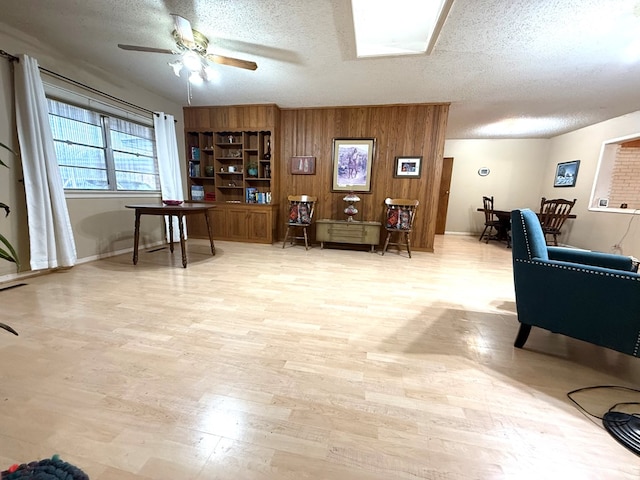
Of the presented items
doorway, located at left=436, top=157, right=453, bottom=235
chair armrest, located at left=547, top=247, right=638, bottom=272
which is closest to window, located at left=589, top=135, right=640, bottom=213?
doorway, located at left=436, top=157, right=453, bottom=235

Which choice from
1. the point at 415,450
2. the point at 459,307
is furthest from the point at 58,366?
the point at 459,307

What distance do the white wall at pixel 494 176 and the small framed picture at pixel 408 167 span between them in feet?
9.47

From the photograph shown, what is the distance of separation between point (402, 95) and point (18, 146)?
4.52m

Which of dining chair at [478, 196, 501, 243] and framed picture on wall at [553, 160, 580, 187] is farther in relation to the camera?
dining chair at [478, 196, 501, 243]

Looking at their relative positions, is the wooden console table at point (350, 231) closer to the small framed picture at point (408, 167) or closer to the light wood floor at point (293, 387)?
the small framed picture at point (408, 167)

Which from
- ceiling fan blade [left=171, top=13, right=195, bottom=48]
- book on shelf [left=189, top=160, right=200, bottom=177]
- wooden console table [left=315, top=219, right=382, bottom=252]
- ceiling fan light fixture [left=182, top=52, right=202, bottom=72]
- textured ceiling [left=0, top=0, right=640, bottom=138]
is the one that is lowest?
wooden console table [left=315, top=219, right=382, bottom=252]

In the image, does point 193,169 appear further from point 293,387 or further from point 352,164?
point 293,387

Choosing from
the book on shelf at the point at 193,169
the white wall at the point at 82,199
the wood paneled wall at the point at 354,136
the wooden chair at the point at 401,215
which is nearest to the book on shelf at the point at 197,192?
the book on shelf at the point at 193,169

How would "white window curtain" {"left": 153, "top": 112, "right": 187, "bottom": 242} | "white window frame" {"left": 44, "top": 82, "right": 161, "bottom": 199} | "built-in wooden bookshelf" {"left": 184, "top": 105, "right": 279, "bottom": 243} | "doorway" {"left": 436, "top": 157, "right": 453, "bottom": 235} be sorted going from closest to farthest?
"white window frame" {"left": 44, "top": 82, "right": 161, "bottom": 199} < "white window curtain" {"left": 153, "top": 112, "right": 187, "bottom": 242} < "built-in wooden bookshelf" {"left": 184, "top": 105, "right": 279, "bottom": 243} < "doorway" {"left": 436, "top": 157, "right": 453, "bottom": 235}

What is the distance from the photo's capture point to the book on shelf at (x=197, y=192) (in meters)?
4.77

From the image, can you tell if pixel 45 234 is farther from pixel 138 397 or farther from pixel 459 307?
pixel 459 307

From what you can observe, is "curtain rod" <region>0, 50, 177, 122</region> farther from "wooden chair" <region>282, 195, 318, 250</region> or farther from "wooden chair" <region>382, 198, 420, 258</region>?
"wooden chair" <region>382, 198, 420, 258</region>

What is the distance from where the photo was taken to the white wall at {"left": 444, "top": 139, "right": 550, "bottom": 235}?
5.99 m

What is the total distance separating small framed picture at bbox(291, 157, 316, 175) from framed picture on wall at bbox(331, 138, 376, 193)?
383mm
